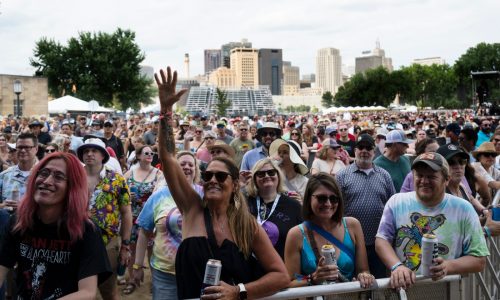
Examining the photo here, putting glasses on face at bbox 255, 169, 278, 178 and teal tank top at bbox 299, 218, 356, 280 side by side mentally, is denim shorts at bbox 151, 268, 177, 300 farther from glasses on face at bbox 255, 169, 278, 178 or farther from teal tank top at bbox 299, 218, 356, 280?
teal tank top at bbox 299, 218, 356, 280

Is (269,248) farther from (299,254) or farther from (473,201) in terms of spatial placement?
(473,201)

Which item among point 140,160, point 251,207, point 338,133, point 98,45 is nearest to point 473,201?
point 251,207

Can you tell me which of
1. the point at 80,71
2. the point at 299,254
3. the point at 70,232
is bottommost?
the point at 299,254

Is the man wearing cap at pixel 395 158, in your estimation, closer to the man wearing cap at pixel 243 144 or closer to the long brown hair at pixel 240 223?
the long brown hair at pixel 240 223

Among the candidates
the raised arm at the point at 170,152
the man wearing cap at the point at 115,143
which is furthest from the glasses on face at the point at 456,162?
the man wearing cap at the point at 115,143

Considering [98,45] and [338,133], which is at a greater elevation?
[98,45]

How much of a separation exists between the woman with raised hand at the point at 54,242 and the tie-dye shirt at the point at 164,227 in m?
1.36

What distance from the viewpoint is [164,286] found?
14.1ft

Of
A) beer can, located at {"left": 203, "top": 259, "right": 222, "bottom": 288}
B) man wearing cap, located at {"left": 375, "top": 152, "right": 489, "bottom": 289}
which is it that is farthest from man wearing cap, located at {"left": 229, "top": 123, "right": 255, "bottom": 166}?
beer can, located at {"left": 203, "top": 259, "right": 222, "bottom": 288}

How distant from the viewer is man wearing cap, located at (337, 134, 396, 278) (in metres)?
5.10

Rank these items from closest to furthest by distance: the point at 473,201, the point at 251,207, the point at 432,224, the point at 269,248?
the point at 269,248 → the point at 432,224 → the point at 251,207 → the point at 473,201

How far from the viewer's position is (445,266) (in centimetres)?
307

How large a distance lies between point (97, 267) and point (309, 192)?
1559 mm

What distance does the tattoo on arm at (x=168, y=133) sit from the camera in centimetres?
336
